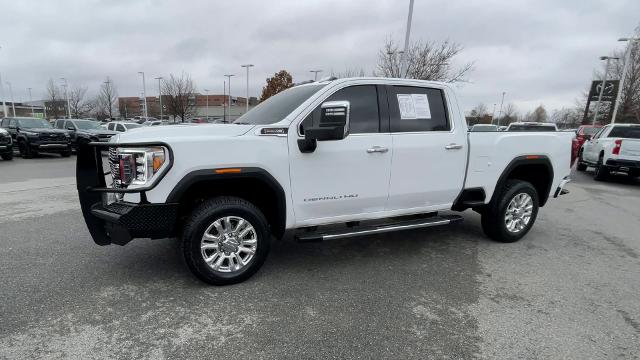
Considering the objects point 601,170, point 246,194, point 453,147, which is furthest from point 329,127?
point 601,170

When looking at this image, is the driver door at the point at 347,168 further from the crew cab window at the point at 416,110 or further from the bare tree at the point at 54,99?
the bare tree at the point at 54,99

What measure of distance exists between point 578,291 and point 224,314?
3.32 meters

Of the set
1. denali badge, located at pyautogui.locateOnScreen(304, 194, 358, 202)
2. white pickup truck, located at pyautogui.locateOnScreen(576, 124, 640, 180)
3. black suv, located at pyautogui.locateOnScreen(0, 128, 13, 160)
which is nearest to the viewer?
denali badge, located at pyautogui.locateOnScreen(304, 194, 358, 202)

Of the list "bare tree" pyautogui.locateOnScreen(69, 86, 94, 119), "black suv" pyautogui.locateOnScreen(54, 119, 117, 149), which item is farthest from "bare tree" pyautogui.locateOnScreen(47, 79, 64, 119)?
"black suv" pyautogui.locateOnScreen(54, 119, 117, 149)

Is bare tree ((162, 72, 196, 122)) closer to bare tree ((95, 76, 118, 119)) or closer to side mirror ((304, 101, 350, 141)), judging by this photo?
bare tree ((95, 76, 118, 119))

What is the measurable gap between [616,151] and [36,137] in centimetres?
2074

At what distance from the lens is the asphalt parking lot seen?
2.68 metres

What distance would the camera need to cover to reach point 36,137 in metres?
15.3

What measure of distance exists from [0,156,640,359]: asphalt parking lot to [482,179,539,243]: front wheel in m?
0.19

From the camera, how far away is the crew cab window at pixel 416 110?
162 inches

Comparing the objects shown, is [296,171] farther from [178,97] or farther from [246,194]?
[178,97]

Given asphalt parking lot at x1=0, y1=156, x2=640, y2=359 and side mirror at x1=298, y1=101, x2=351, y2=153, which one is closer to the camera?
asphalt parking lot at x1=0, y1=156, x2=640, y2=359

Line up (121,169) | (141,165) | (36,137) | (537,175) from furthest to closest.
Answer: (36,137) < (537,175) < (121,169) < (141,165)

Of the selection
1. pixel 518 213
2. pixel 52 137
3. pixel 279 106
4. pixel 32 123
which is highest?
pixel 279 106
